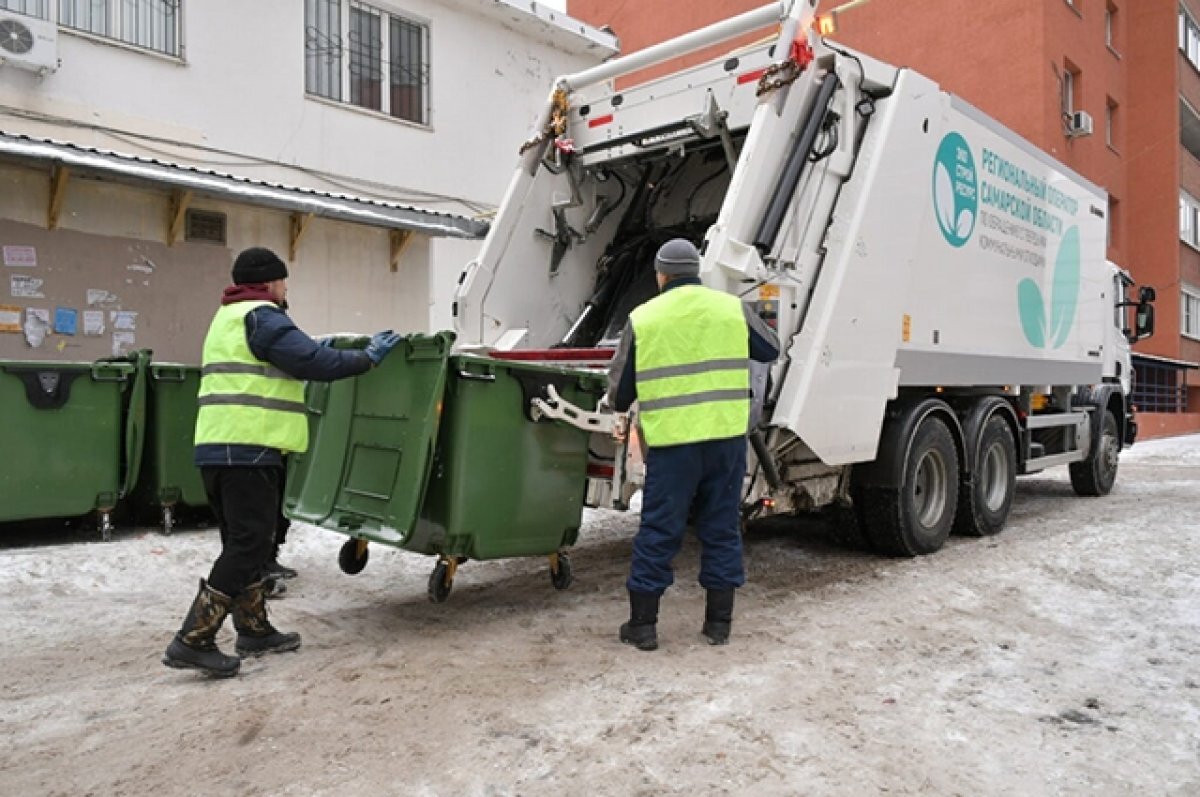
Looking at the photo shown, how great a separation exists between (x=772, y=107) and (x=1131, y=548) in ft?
12.0

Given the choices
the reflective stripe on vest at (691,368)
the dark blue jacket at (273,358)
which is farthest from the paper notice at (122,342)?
the reflective stripe on vest at (691,368)

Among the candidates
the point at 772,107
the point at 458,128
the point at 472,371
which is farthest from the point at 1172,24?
the point at 472,371

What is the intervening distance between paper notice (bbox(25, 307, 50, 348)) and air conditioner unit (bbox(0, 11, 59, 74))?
6.64ft

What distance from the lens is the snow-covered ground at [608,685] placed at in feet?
8.25

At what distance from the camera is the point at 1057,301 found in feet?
23.0

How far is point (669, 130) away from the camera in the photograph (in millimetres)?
5137

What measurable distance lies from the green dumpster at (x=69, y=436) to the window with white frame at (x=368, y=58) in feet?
16.8

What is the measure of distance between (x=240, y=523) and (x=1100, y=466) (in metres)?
7.68

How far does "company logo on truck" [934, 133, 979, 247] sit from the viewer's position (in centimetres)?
521

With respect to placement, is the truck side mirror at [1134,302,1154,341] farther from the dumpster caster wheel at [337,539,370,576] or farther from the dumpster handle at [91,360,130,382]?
the dumpster handle at [91,360,130,382]

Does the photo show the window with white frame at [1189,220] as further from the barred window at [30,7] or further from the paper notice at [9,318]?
the paper notice at [9,318]

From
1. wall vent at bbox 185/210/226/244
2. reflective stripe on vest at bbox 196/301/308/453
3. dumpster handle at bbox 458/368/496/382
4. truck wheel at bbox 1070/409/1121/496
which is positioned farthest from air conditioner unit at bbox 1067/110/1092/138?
reflective stripe on vest at bbox 196/301/308/453

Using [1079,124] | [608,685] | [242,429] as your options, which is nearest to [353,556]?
[242,429]

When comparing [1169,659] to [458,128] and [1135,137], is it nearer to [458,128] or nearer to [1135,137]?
[458,128]
